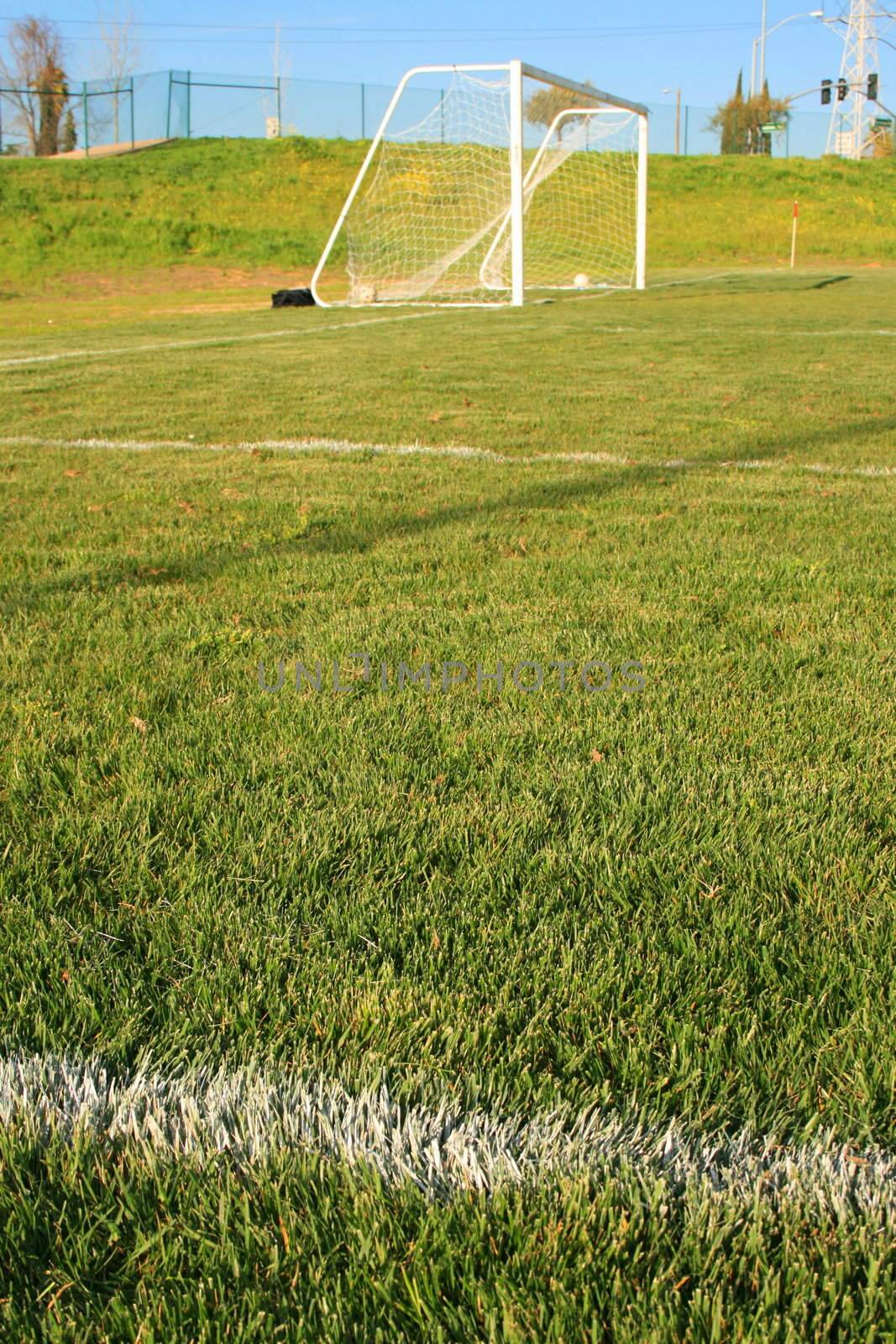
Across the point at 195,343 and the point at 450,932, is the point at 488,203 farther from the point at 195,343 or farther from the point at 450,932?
the point at 450,932

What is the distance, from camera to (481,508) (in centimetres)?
500

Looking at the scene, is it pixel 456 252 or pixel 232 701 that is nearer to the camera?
pixel 232 701

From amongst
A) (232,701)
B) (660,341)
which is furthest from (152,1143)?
(660,341)

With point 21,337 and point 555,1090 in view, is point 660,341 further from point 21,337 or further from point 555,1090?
point 555,1090

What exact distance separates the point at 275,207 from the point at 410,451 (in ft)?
119

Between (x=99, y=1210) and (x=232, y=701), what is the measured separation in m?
1.66

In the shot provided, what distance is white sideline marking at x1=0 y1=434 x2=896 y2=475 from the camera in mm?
5934

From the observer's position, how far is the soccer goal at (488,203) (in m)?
19.7

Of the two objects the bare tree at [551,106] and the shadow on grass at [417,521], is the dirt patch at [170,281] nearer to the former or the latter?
the bare tree at [551,106]

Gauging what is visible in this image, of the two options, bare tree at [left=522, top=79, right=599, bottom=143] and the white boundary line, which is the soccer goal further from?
the white boundary line

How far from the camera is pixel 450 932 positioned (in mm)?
1830

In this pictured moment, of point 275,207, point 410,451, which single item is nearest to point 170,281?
point 275,207

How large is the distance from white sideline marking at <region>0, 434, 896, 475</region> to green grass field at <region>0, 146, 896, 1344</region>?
1253mm

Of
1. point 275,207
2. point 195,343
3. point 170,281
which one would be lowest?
point 195,343
